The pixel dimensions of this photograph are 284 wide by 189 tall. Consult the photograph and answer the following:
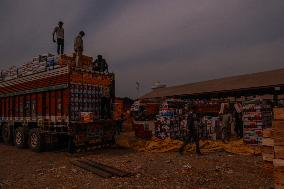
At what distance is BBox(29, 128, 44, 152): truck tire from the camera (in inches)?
512

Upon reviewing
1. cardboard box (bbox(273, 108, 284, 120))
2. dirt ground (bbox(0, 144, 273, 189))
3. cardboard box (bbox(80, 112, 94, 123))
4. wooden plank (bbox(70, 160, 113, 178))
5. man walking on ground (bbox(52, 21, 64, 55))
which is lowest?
dirt ground (bbox(0, 144, 273, 189))

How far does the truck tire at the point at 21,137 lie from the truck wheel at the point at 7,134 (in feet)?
3.56

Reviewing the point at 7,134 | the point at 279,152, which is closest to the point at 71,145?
the point at 7,134

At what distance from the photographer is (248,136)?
47.7 feet

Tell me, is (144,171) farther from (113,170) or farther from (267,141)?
(267,141)

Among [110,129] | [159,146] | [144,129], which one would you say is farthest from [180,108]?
[110,129]

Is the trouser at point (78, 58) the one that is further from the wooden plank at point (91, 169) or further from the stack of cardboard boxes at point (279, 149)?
→ the stack of cardboard boxes at point (279, 149)

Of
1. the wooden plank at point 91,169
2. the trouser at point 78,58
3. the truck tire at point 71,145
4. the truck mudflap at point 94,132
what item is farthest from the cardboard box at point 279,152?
the trouser at point 78,58

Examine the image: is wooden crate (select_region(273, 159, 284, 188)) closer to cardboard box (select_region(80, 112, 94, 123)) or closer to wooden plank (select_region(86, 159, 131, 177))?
wooden plank (select_region(86, 159, 131, 177))

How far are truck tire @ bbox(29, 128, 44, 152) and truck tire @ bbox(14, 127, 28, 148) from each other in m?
0.58

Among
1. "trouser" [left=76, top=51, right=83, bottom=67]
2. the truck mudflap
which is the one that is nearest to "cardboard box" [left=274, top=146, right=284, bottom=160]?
the truck mudflap

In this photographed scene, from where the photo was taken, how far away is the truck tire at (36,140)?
13000mm

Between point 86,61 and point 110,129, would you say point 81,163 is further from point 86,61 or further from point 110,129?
point 86,61

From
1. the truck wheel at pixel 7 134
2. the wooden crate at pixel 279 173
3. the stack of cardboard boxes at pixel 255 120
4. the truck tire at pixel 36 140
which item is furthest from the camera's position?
the truck wheel at pixel 7 134
